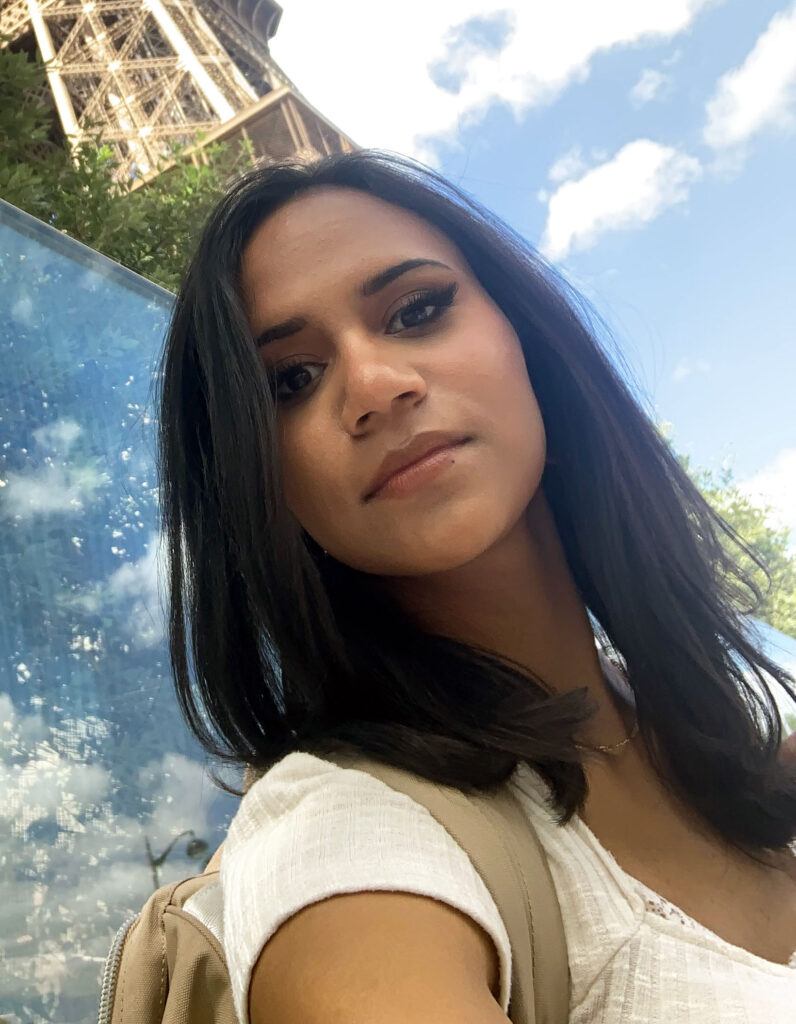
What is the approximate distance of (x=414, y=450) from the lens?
922 millimetres

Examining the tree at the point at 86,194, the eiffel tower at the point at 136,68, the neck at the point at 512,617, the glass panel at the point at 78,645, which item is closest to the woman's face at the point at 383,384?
the neck at the point at 512,617

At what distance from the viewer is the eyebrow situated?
3.30 ft

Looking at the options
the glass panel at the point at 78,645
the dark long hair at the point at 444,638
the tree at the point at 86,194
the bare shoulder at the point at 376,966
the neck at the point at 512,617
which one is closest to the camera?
the bare shoulder at the point at 376,966

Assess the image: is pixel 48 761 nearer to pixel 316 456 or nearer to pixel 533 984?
pixel 316 456

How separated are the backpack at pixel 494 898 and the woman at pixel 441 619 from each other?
0.09ft

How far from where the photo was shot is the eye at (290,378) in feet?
3.41

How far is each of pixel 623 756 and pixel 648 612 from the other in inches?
9.1

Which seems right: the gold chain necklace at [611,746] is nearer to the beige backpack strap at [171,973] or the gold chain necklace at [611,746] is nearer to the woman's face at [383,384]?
the woman's face at [383,384]

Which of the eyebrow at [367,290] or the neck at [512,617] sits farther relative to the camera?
the neck at [512,617]

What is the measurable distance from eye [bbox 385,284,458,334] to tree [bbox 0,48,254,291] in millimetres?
1573

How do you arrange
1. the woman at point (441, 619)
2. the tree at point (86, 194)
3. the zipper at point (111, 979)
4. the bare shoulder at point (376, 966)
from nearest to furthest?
the bare shoulder at point (376, 966)
the woman at point (441, 619)
the zipper at point (111, 979)
the tree at point (86, 194)

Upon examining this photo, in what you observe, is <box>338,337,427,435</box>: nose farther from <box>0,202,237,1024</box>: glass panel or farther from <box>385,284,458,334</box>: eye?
<box>0,202,237,1024</box>: glass panel

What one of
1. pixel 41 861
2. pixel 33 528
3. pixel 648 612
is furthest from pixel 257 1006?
pixel 33 528

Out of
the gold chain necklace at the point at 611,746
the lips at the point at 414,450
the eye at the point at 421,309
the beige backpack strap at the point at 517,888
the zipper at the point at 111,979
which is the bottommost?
the zipper at the point at 111,979
